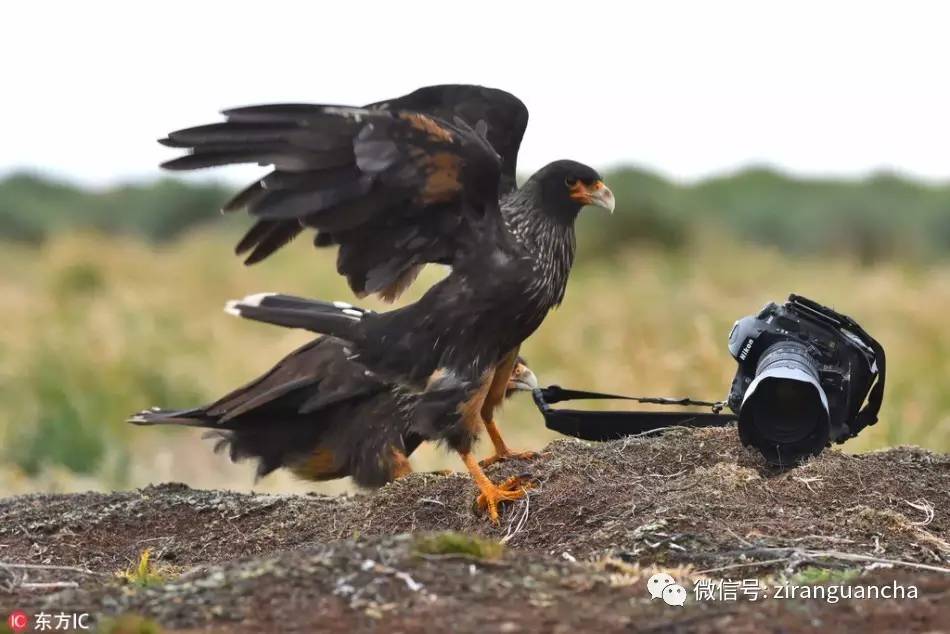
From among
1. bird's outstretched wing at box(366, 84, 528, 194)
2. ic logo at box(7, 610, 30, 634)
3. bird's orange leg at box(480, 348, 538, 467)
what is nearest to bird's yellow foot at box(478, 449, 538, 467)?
bird's orange leg at box(480, 348, 538, 467)

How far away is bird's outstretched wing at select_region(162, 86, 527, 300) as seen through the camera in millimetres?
4508

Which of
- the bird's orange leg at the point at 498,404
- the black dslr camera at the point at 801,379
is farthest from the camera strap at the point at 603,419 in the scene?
the black dslr camera at the point at 801,379

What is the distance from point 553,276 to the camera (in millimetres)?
5062

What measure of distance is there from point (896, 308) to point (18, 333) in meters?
9.68

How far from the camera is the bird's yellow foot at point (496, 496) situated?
454 centimetres

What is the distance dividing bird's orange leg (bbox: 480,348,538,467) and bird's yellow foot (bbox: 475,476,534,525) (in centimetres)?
58

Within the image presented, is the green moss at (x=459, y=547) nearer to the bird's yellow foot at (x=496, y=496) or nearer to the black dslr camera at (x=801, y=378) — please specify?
the bird's yellow foot at (x=496, y=496)

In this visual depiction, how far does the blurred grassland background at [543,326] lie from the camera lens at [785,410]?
4.99 ft

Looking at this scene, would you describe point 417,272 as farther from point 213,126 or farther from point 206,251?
point 206,251

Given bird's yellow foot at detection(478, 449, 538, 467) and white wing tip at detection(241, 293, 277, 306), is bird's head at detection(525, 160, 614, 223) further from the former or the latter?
white wing tip at detection(241, 293, 277, 306)

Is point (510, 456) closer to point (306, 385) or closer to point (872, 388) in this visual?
point (306, 385)

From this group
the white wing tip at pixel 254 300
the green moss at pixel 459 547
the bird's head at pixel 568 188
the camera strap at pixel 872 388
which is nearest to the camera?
the green moss at pixel 459 547

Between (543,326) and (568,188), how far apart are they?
7967mm

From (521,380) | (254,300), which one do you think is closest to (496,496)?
(521,380)
